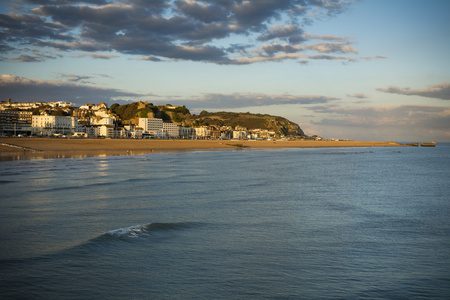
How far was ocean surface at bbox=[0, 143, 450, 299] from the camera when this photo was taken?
20.8 ft

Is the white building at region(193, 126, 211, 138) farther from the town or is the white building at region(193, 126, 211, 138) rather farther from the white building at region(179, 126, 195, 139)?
the white building at region(179, 126, 195, 139)

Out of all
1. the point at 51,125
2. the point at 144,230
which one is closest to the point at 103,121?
the point at 51,125

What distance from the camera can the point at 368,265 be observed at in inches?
296

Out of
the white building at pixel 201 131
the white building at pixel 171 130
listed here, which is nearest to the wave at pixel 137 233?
the white building at pixel 171 130

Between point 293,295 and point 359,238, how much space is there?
4265 mm

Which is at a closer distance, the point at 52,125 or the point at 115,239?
the point at 115,239

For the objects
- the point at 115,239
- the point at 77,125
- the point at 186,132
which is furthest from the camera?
the point at 186,132

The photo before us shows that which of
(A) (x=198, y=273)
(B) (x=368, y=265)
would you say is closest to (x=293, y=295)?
(A) (x=198, y=273)

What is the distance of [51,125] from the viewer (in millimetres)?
121000

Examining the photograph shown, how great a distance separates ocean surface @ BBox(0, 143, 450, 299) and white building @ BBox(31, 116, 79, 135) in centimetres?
10922

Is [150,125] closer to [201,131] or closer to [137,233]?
[201,131]

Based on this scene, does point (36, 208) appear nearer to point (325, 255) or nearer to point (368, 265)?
point (325, 255)

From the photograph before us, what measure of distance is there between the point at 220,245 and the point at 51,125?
12669 centimetres

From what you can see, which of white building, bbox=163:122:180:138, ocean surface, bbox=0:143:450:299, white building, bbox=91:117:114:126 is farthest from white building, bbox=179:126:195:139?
ocean surface, bbox=0:143:450:299
